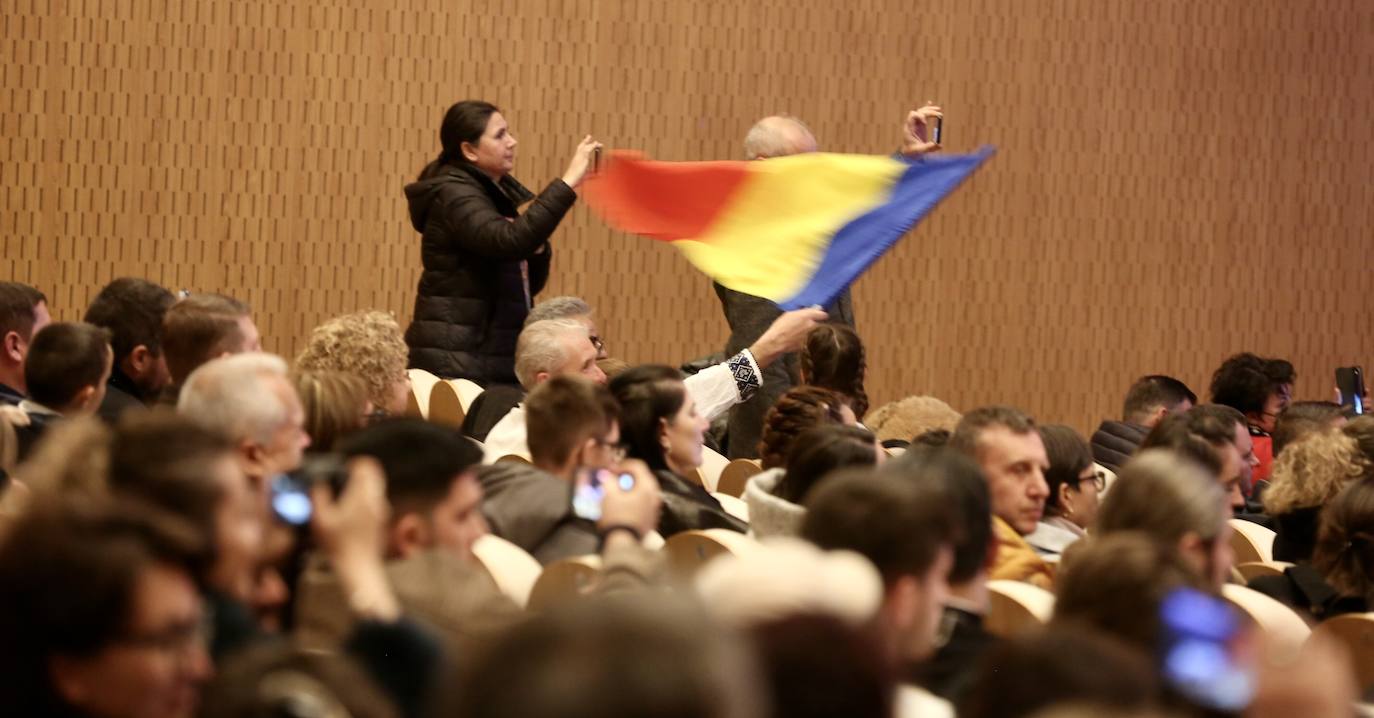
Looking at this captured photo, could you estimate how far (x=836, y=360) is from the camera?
5438 mm

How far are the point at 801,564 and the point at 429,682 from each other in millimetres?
578

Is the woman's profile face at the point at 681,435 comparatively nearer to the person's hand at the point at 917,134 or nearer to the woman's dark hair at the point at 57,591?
the person's hand at the point at 917,134

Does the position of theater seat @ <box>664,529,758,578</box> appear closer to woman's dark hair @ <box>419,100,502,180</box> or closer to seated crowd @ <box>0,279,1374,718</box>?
seated crowd @ <box>0,279,1374,718</box>

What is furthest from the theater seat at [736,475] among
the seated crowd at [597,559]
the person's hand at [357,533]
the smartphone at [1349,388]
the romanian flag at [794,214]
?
the smartphone at [1349,388]

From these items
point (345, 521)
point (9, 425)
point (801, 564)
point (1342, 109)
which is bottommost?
point (9, 425)

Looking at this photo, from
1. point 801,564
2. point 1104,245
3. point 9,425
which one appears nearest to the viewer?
point 801,564

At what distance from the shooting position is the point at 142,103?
794 centimetres

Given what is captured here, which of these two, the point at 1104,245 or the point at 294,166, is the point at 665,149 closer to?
the point at 294,166

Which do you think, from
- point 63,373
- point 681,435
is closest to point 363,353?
point 63,373

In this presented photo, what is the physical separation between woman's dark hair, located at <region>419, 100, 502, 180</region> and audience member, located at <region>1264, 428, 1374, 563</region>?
121 inches

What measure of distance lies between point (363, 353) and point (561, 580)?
192 centimetres

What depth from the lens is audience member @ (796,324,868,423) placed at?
17.9ft

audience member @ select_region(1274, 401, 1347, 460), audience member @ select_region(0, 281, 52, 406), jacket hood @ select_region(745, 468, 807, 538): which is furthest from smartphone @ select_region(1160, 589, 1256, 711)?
audience member @ select_region(1274, 401, 1347, 460)

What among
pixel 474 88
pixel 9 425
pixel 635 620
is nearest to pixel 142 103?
pixel 474 88
